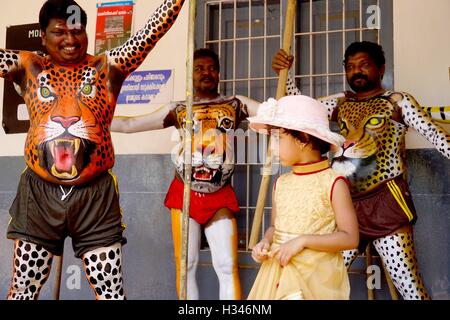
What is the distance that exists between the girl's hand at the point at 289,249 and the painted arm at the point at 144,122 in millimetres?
2171

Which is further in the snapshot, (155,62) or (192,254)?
(155,62)

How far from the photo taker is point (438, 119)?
4230 millimetres

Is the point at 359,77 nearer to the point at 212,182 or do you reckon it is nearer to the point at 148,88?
the point at 212,182

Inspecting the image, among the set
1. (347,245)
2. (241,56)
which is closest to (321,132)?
(347,245)

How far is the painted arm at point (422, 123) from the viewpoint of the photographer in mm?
3859

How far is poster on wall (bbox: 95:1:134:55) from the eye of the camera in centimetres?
511

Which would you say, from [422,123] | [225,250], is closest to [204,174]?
[225,250]

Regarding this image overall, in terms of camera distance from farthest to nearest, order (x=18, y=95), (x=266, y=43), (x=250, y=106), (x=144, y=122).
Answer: (x=18, y=95)
(x=266, y=43)
(x=144, y=122)
(x=250, y=106)

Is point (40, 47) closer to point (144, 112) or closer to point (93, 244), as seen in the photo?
point (144, 112)

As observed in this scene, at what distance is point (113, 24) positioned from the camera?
5.14 m

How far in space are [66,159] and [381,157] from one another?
195 centimetres

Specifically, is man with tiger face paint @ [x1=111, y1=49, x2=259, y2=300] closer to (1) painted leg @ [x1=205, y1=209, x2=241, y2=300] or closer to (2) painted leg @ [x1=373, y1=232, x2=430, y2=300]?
(1) painted leg @ [x1=205, y1=209, x2=241, y2=300]

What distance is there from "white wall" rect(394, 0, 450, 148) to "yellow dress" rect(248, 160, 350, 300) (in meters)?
1.93
